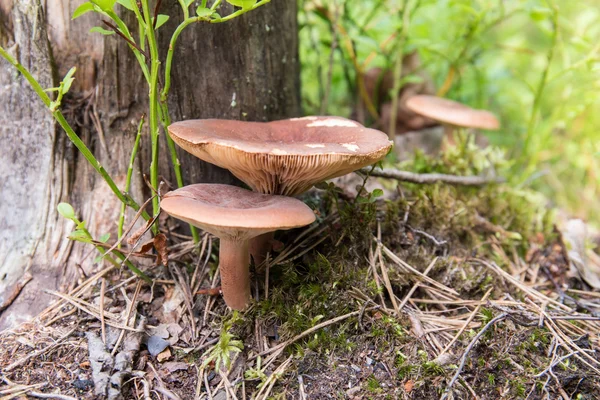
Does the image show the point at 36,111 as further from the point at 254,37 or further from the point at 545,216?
the point at 545,216

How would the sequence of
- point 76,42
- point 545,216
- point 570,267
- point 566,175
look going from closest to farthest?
point 76,42, point 570,267, point 545,216, point 566,175

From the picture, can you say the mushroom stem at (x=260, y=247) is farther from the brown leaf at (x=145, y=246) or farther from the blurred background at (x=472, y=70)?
the blurred background at (x=472, y=70)

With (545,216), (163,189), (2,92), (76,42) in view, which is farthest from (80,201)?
(545,216)

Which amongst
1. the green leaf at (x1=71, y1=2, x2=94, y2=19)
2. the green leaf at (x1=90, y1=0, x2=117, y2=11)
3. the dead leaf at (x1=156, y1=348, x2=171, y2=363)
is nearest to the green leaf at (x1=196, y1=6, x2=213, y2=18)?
the green leaf at (x1=90, y1=0, x2=117, y2=11)

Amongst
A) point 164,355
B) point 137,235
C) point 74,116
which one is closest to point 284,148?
point 137,235

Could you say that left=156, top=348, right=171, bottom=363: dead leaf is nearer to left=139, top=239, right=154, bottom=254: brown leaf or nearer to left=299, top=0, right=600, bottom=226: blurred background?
left=139, top=239, right=154, bottom=254: brown leaf

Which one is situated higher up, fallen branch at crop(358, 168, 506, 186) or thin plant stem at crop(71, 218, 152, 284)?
fallen branch at crop(358, 168, 506, 186)

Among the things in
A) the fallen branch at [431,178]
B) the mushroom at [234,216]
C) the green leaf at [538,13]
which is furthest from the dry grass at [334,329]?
the green leaf at [538,13]

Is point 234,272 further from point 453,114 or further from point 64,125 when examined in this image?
point 453,114
